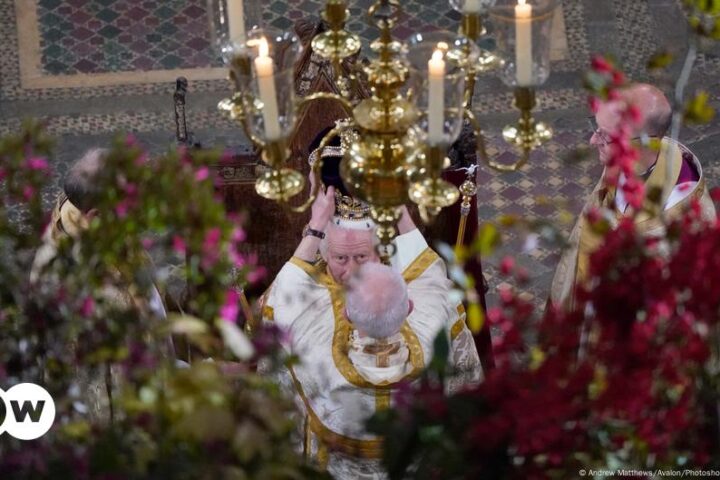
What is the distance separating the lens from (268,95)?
101 inches

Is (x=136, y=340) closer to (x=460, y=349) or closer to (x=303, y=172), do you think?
(x=460, y=349)

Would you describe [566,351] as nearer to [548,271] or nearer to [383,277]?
[383,277]

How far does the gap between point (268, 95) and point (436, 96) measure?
313mm

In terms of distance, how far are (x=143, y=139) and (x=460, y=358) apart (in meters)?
3.43

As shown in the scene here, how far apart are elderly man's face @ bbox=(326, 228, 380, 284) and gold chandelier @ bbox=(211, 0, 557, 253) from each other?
1.48 meters

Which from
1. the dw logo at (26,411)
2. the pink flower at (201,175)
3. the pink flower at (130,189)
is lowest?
the dw logo at (26,411)

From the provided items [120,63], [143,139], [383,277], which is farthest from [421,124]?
[120,63]

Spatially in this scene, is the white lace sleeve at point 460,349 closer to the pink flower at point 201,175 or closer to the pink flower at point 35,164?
the pink flower at point 201,175

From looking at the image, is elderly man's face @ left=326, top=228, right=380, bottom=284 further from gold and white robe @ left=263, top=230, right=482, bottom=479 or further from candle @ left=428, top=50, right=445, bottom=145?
candle @ left=428, top=50, right=445, bottom=145

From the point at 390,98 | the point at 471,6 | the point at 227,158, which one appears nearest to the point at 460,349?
the point at 227,158

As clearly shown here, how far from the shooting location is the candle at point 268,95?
2.55m

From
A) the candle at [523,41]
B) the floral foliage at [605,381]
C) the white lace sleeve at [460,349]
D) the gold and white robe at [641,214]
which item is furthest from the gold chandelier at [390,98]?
the gold and white robe at [641,214]

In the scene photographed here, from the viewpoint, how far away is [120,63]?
8.08 metres

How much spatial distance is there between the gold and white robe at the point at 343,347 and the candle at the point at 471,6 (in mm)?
1308
